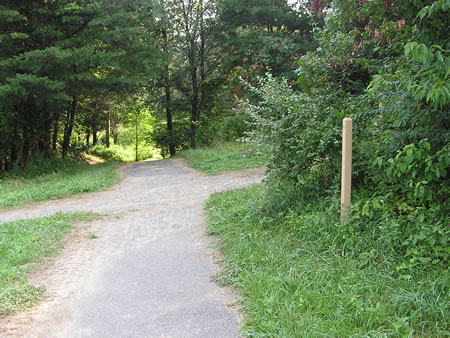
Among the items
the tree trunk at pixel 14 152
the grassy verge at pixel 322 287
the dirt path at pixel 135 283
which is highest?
the tree trunk at pixel 14 152

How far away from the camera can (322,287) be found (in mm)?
3195

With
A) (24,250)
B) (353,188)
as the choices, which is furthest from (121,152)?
(353,188)

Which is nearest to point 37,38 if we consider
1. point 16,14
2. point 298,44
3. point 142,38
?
point 16,14

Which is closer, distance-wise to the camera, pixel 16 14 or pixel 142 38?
pixel 16 14

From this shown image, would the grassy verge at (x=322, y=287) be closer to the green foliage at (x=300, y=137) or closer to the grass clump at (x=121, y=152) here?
the green foliage at (x=300, y=137)

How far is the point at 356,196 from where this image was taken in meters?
4.53

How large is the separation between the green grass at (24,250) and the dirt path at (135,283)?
0.53 ft

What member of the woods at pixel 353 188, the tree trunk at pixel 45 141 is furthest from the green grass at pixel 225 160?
the tree trunk at pixel 45 141

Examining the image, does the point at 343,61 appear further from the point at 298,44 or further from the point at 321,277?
the point at 298,44

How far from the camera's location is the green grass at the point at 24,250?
11.9ft

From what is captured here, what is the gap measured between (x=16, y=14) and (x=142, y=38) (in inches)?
197

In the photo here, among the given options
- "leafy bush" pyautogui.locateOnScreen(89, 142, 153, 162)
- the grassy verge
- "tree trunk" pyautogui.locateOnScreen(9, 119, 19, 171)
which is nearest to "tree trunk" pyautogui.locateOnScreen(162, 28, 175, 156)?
"leafy bush" pyautogui.locateOnScreen(89, 142, 153, 162)

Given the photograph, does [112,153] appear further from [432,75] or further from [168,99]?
[432,75]

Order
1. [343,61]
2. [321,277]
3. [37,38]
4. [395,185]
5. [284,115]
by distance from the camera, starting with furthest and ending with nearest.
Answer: [37,38], [284,115], [343,61], [395,185], [321,277]
